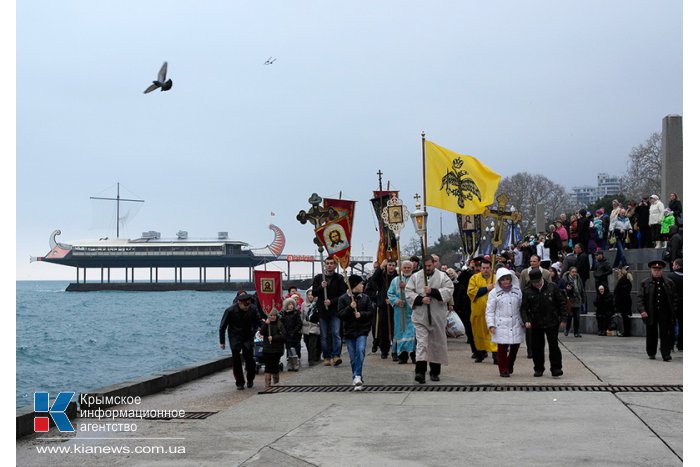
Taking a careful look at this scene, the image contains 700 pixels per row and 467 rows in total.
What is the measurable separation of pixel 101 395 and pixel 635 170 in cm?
6510

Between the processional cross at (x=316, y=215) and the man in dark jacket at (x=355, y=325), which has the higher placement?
the processional cross at (x=316, y=215)

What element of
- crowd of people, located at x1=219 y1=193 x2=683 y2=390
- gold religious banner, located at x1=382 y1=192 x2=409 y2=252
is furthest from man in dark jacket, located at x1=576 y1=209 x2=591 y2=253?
gold religious banner, located at x1=382 y1=192 x2=409 y2=252

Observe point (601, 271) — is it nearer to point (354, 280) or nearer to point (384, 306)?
point (384, 306)

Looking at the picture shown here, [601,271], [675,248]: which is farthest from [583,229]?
[675,248]

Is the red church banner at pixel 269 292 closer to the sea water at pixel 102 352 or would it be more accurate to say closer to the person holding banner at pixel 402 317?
the person holding banner at pixel 402 317

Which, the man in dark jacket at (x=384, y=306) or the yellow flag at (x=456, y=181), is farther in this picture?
the man in dark jacket at (x=384, y=306)

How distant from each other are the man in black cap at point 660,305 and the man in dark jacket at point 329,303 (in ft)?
15.7

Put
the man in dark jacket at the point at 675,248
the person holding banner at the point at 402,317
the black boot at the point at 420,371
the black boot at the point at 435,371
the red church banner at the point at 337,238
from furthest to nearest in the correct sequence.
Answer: the man in dark jacket at the point at 675,248 → the red church banner at the point at 337,238 → the person holding banner at the point at 402,317 → the black boot at the point at 435,371 → the black boot at the point at 420,371

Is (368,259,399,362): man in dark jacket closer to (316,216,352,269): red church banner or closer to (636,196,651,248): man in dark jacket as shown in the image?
(316,216,352,269): red church banner

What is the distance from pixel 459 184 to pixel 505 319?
3.67 m

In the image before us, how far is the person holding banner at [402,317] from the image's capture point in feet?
46.4

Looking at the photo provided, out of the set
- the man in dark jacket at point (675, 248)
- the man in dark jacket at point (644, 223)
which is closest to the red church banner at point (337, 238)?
the man in dark jacket at point (675, 248)

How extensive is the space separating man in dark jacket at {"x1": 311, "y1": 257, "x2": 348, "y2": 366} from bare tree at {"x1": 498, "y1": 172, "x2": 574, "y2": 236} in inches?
2981

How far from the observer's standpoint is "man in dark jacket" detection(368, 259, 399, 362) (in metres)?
16.4
